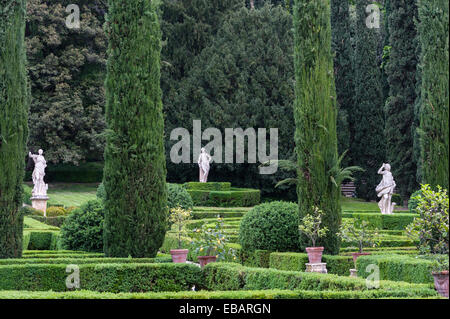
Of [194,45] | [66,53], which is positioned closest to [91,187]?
[66,53]

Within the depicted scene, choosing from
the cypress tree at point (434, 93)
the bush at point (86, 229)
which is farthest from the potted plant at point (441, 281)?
the bush at point (86, 229)

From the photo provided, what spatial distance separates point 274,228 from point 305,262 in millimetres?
1328

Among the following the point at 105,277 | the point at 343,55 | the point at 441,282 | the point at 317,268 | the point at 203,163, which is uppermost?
the point at 343,55

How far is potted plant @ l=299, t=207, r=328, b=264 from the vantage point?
11680mm

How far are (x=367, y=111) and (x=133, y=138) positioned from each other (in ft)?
87.5

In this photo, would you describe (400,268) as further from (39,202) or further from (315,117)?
(39,202)

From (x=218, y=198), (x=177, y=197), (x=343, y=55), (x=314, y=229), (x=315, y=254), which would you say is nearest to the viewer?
(x=315, y=254)

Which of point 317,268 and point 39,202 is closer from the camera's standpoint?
point 317,268

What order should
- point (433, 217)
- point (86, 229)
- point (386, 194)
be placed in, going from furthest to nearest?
point (386, 194)
point (86, 229)
point (433, 217)

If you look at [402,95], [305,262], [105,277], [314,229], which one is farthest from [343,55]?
[105,277]

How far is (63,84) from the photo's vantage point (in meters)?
33.6

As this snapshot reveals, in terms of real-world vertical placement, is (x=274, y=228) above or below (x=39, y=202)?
above

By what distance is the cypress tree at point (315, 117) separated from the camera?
1244 cm

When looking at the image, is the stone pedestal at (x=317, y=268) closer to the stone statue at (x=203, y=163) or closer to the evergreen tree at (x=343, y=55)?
the stone statue at (x=203, y=163)
